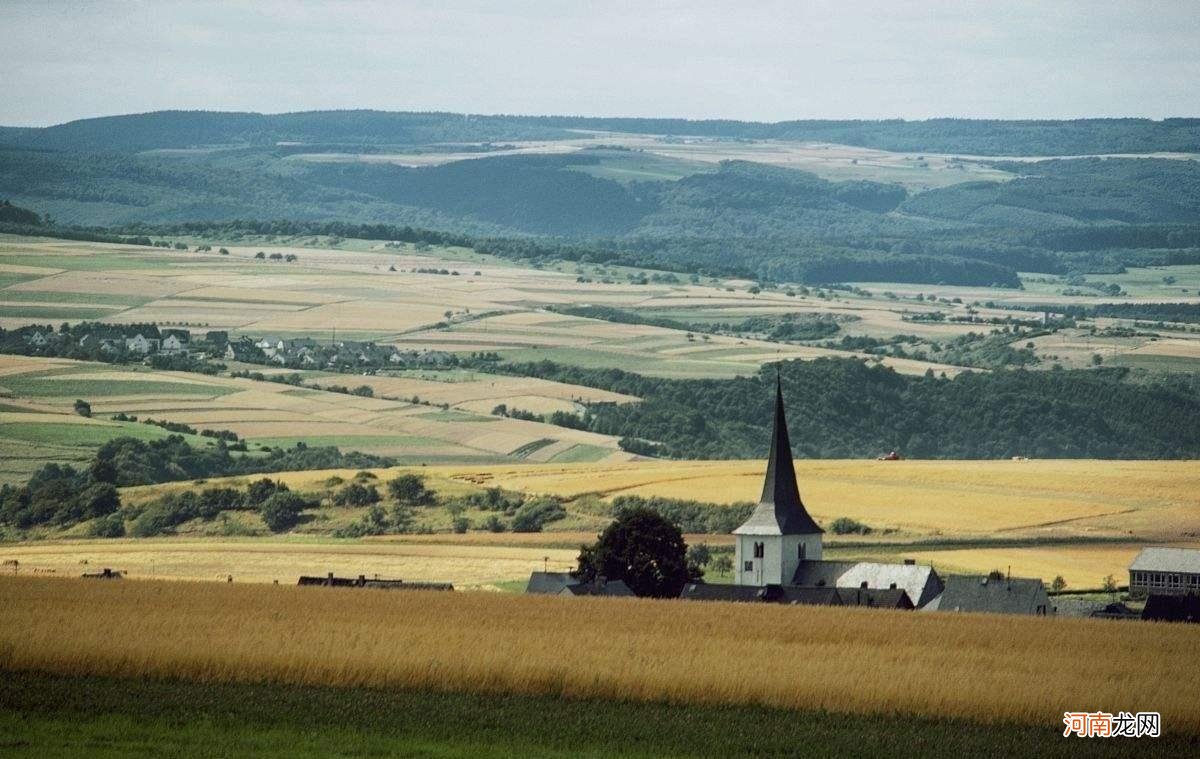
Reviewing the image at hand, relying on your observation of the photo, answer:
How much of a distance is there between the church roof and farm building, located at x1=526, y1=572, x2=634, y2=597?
157 inches

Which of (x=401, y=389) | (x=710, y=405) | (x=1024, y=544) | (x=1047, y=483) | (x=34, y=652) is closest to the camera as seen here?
(x=34, y=652)

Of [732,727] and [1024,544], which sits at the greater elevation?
[732,727]

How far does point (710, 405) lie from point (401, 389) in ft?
65.7

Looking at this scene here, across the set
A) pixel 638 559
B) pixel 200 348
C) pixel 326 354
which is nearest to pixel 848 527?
pixel 638 559

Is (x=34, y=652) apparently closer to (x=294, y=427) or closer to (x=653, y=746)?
(x=653, y=746)

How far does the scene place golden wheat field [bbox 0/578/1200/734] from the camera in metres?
39.3

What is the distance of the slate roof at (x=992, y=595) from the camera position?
61.3 metres

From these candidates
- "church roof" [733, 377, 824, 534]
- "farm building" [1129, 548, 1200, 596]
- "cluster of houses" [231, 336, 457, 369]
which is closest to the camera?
"farm building" [1129, 548, 1200, 596]

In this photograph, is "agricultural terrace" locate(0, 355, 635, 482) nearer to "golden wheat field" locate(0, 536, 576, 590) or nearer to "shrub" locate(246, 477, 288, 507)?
"shrub" locate(246, 477, 288, 507)

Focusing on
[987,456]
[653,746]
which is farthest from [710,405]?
[653,746]

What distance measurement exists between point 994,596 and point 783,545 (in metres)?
7.71

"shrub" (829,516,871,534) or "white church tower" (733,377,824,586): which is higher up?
"white church tower" (733,377,824,586)

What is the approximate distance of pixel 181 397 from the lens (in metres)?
120

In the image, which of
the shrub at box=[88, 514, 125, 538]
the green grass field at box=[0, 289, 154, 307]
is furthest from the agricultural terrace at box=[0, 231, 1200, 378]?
the shrub at box=[88, 514, 125, 538]
